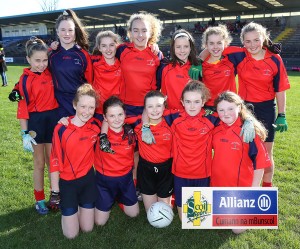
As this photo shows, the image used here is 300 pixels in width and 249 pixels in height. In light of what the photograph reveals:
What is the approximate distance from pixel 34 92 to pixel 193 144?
6.14 feet

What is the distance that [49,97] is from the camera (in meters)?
3.80

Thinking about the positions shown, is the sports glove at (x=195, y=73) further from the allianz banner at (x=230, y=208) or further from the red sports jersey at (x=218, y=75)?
the allianz banner at (x=230, y=208)

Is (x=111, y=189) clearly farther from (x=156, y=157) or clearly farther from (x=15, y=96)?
(x=15, y=96)

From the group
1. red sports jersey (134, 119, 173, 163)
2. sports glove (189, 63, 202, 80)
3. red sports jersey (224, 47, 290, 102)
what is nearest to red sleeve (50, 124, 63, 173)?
red sports jersey (134, 119, 173, 163)

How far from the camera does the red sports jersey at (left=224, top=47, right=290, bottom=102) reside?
3883mm

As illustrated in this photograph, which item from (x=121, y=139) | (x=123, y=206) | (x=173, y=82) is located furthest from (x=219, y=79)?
(x=123, y=206)

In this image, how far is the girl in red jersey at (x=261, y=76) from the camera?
3861 mm

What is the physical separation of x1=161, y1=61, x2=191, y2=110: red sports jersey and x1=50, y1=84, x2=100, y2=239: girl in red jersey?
36.0 inches

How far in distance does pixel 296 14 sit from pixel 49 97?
3084 cm

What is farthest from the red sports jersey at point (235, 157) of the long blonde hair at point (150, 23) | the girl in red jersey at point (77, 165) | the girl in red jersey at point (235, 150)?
Answer: the long blonde hair at point (150, 23)

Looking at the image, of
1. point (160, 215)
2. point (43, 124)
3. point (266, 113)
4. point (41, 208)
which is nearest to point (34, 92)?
point (43, 124)

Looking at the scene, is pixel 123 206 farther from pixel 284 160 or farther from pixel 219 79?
pixel 284 160

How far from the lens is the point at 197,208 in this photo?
127 inches

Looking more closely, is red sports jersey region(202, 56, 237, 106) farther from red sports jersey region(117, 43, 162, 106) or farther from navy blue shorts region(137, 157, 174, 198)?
navy blue shorts region(137, 157, 174, 198)
